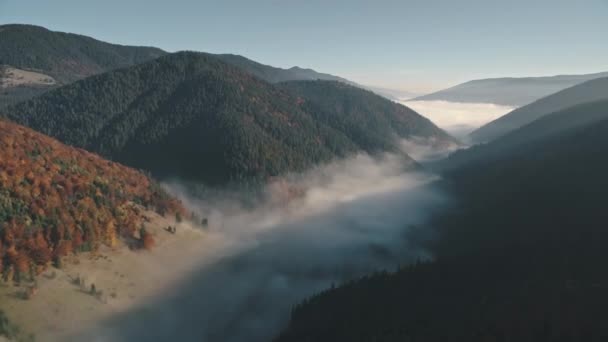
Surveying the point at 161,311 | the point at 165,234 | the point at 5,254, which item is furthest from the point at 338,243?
the point at 5,254

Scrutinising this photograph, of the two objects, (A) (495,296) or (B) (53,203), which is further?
(B) (53,203)

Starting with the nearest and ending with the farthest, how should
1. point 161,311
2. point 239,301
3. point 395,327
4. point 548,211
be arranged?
point 395,327 → point 161,311 → point 239,301 → point 548,211

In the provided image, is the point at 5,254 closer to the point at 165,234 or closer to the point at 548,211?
the point at 165,234

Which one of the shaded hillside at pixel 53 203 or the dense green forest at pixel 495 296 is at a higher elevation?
the shaded hillside at pixel 53 203

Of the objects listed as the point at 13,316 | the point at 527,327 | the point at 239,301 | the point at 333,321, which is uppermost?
the point at 527,327

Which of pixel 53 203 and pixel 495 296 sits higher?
pixel 53 203

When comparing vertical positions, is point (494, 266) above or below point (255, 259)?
above

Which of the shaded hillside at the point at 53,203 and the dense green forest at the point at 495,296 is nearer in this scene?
the dense green forest at the point at 495,296

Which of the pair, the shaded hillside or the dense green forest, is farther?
the shaded hillside
